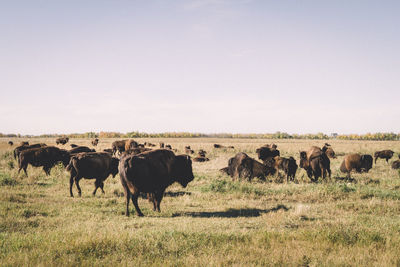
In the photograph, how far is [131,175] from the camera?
9.25 m

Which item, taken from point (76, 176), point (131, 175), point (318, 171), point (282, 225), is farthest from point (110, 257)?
point (318, 171)

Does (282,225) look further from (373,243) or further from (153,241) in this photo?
(153,241)

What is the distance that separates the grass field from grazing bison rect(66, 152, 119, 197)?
764 millimetres

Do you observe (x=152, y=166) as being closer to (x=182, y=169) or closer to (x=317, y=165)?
(x=182, y=169)

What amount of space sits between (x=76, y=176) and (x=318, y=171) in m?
13.2

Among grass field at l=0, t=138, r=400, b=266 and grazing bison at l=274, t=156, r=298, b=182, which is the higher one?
grazing bison at l=274, t=156, r=298, b=182

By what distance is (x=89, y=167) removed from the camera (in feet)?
42.9

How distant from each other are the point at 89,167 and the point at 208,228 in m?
7.34

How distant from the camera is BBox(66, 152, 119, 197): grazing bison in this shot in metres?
12.8

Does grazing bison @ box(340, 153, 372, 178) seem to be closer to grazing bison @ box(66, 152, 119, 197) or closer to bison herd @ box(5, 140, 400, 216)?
bison herd @ box(5, 140, 400, 216)

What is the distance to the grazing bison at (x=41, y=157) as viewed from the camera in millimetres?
17797

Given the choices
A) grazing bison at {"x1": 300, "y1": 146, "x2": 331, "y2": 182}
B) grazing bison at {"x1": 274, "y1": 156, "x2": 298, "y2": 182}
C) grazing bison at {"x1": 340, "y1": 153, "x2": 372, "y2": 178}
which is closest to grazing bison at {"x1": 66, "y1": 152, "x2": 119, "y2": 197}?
grazing bison at {"x1": 274, "y1": 156, "x2": 298, "y2": 182}

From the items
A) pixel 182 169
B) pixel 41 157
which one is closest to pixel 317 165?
pixel 182 169

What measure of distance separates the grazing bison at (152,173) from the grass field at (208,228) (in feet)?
2.47
